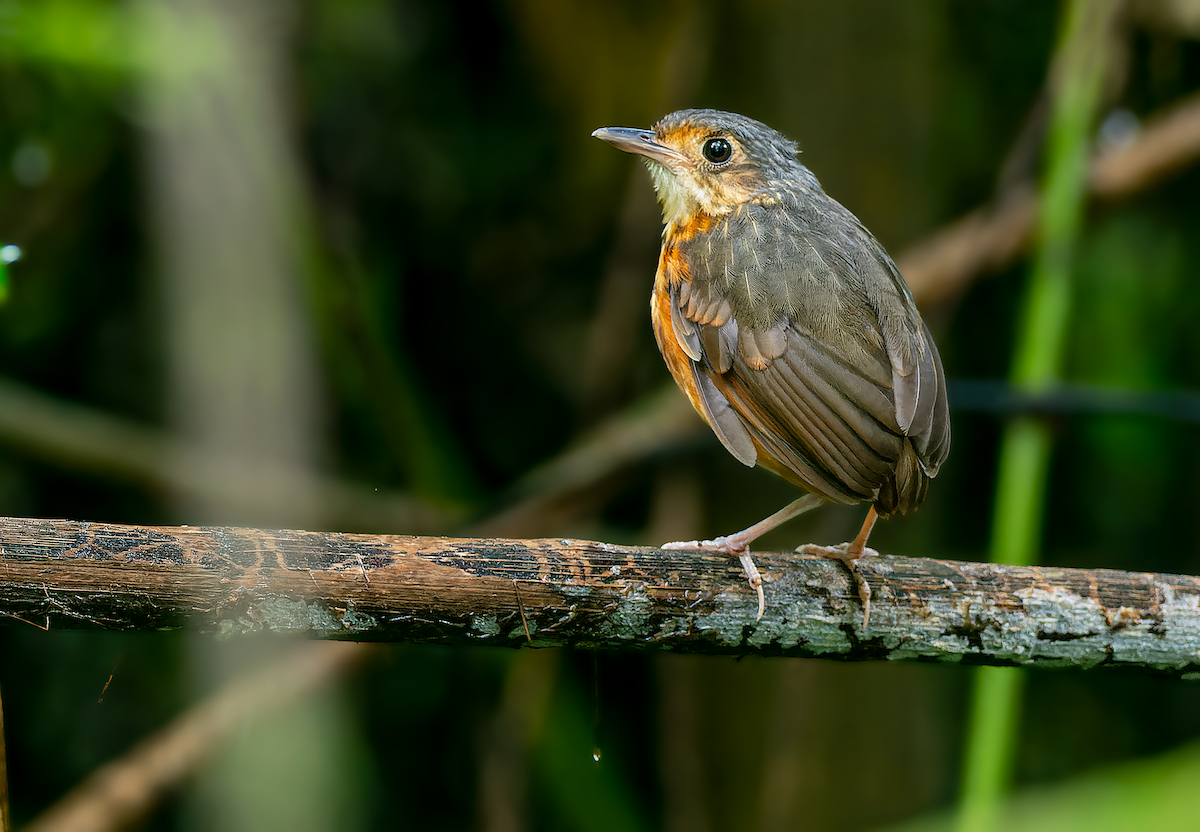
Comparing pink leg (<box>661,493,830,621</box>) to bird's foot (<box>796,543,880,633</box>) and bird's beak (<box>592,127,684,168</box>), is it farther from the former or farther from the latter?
bird's beak (<box>592,127,684,168</box>)

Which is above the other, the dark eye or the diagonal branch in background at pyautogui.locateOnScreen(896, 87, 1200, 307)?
the diagonal branch in background at pyautogui.locateOnScreen(896, 87, 1200, 307)

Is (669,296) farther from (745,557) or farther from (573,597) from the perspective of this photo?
(573,597)

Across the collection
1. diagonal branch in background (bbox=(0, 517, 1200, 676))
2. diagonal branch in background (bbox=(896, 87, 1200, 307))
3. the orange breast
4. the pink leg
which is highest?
diagonal branch in background (bbox=(896, 87, 1200, 307))

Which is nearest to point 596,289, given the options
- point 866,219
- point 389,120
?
point 389,120

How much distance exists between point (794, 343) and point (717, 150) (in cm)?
84


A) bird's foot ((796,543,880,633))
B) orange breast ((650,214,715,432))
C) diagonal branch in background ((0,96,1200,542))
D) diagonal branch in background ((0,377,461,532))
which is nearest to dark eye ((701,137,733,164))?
orange breast ((650,214,715,432))

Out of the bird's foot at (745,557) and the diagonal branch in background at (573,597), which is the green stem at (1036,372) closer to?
the diagonal branch in background at (573,597)

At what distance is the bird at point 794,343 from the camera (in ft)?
7.77

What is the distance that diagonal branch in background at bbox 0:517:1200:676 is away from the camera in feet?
6.05

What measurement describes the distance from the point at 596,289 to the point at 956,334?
196 cm

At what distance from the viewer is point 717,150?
3070 mm

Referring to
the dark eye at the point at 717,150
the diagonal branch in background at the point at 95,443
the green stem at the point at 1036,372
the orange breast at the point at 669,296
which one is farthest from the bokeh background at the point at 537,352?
the dark eye at the point at 717,150

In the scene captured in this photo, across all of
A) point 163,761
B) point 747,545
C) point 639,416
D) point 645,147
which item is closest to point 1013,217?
point 639,416

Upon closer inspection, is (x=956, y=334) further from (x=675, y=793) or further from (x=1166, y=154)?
(x=675, y=793)
